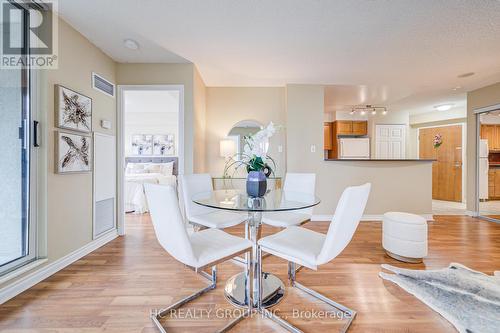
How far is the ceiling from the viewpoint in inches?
74.8

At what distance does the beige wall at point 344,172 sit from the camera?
382cm

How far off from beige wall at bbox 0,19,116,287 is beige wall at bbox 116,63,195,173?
30 cm

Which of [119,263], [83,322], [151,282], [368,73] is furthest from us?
[368,73]

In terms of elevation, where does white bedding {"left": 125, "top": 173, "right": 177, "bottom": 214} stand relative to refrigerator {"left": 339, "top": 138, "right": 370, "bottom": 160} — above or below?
below

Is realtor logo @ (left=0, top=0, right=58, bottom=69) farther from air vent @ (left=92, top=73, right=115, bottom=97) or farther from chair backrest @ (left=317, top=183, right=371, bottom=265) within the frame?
chair backrest @ (left=317, top=183, right=371, bottom=265)

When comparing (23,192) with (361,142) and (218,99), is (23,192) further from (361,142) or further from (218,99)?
(361,142)

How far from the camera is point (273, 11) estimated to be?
1.94 metres

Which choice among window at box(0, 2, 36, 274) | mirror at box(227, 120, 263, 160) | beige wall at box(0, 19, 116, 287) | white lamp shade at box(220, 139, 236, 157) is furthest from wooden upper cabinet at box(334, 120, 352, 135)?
window at box(0, 2, 36, 274)

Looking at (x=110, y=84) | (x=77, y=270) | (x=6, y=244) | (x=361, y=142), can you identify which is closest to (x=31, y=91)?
(x=110, y=84)

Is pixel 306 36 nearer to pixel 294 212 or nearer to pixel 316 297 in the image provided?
pixel 294 212

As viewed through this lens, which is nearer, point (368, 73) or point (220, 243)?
point (220, 243)

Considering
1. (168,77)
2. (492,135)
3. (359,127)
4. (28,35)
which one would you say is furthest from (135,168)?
(492,135)

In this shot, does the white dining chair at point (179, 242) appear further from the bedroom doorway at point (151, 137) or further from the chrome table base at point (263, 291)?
the bedroom doorway at point (151, 137)

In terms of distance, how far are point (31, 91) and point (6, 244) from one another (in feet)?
4.31
